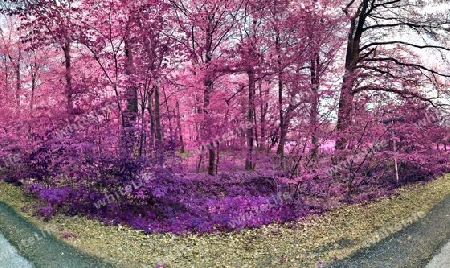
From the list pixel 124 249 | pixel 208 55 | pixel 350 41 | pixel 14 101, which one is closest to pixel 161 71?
pixel 208 55

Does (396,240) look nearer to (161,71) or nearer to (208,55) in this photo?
(161,71)

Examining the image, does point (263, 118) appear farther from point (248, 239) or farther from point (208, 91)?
point (248, 239)

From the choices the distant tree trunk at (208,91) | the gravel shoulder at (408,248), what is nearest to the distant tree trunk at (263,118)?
the distant tree trunk at (208,91)

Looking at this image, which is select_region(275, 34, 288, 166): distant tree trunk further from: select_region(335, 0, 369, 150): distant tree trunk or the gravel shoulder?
the gravel shoulder

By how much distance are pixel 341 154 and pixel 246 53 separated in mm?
4760

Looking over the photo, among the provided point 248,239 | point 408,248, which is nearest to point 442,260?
point 408,248

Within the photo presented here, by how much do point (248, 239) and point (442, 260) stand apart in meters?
3.11

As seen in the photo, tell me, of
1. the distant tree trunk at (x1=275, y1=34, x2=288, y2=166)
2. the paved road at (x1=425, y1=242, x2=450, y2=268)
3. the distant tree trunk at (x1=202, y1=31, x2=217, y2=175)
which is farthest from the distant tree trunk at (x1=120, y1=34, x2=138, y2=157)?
the paved road at (x1=425, y1=242, x2=450, y2=268)

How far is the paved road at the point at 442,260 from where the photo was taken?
15.2 feet

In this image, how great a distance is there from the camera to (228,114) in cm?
1130

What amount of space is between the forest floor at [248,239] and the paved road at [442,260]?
34.1 inches

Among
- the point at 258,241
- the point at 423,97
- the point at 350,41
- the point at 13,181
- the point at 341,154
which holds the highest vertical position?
the point at 350,41

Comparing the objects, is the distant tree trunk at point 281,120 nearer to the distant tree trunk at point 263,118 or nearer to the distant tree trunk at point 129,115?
the distant tree trunk at point 263,118

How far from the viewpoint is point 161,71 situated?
870 centimetres
